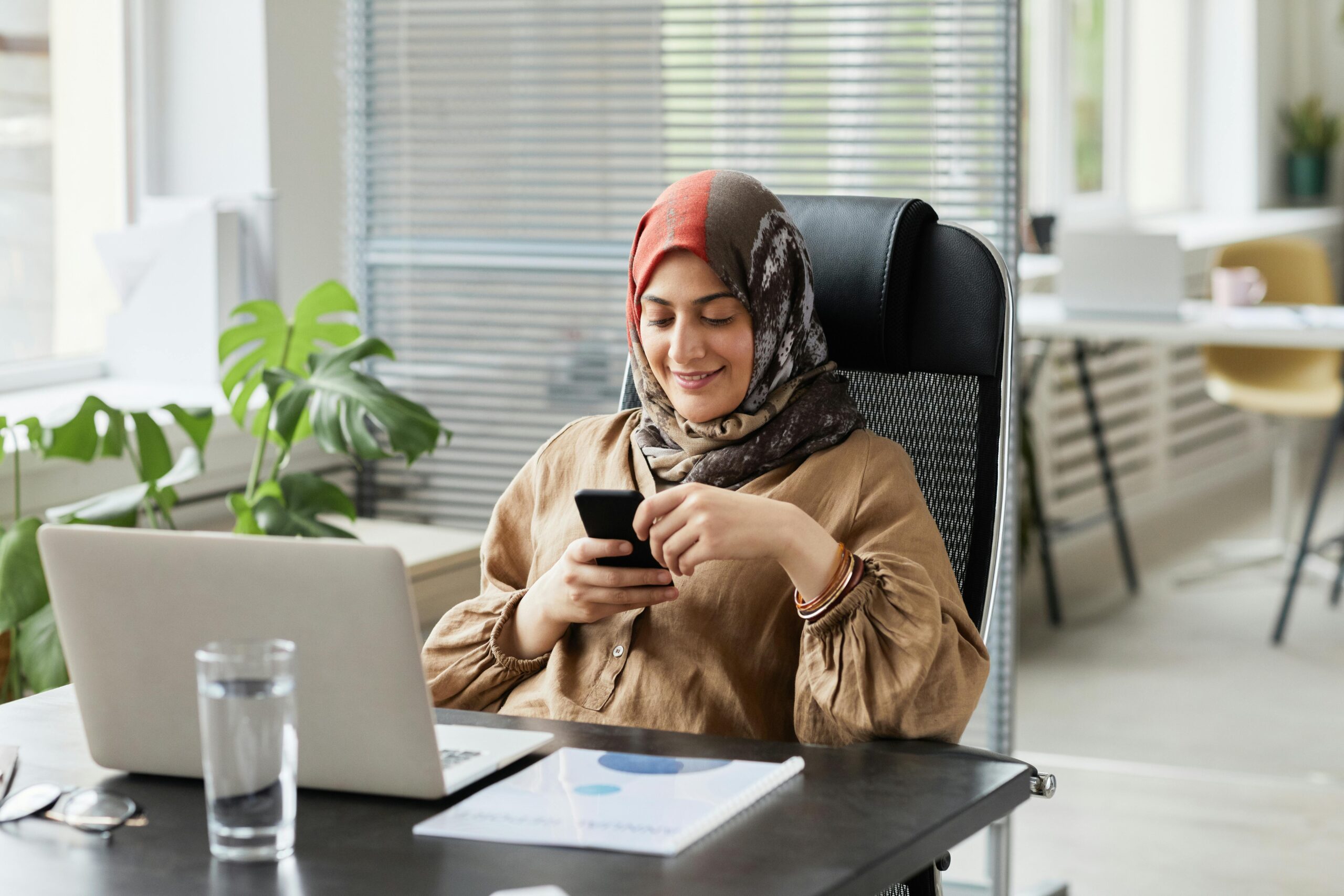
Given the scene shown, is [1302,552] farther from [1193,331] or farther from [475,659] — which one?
[475,659]

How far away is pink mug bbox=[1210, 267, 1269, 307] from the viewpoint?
3766 mm

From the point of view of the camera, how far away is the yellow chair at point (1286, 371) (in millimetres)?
4223

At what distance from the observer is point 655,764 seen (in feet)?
3.70

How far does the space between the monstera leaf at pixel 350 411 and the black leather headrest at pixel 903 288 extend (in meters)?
0.73

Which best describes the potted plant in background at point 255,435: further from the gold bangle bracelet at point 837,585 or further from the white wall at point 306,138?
the gold bangle bracelet at point 837,585

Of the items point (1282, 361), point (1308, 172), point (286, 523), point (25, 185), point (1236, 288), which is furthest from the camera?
point (1308, 172)

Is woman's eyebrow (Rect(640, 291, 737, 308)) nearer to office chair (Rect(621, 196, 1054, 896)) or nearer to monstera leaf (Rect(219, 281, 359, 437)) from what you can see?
office chair (Rect(621, 196, 1054, 896))

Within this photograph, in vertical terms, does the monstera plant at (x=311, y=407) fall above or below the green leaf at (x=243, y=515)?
above

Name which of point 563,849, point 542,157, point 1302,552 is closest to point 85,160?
point 542,157

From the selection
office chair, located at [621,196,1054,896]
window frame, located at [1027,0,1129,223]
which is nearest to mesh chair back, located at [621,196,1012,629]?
office chair, located at [621,196,1054,896]

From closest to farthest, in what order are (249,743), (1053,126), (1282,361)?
(249,743) < (1282,361) < (1053,126)

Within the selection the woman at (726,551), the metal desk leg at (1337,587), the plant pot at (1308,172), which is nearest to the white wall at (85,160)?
the woman at (726,551)

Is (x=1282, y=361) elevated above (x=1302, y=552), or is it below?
above

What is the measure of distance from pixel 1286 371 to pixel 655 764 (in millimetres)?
3813
